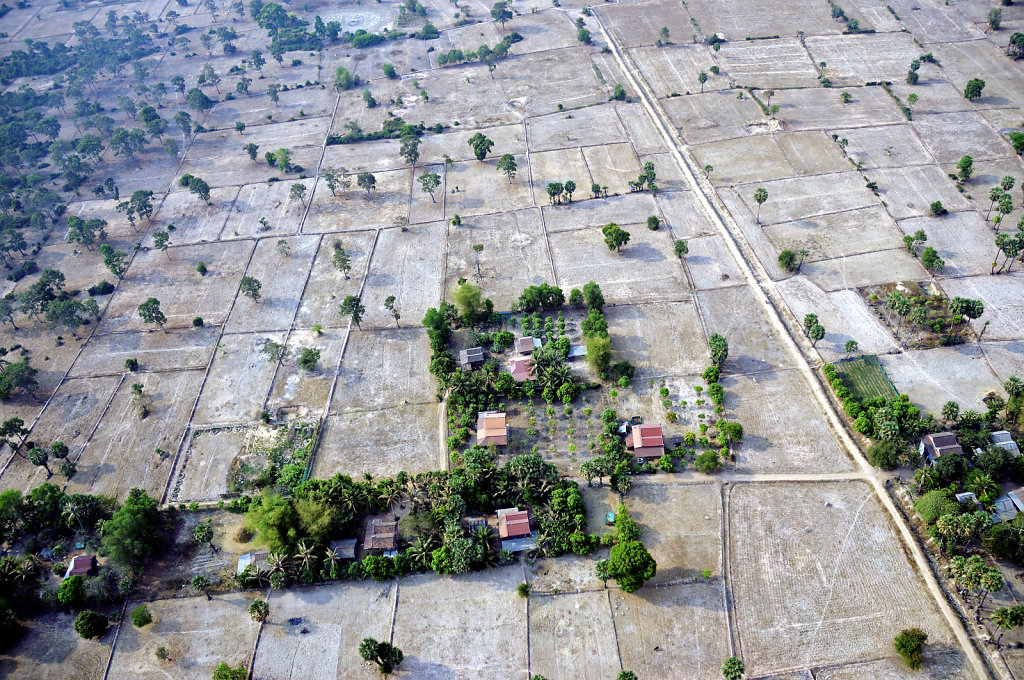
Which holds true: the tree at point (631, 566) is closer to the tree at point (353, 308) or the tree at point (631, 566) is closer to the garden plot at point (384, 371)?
the garden plot at point (384, 371)

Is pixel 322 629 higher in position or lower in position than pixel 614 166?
lower

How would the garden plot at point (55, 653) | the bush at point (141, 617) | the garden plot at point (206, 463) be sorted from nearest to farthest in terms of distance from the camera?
the garden plot at point (55, 653) < the bush at point (141, 617) < the garden plot at point (206, 463)

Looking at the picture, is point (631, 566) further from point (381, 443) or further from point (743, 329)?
point (743, 329)

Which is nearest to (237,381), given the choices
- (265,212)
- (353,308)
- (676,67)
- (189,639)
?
(353,308)

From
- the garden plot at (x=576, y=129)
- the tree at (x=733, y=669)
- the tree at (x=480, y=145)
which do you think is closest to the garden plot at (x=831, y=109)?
the garden plot at (x=576, y=129)

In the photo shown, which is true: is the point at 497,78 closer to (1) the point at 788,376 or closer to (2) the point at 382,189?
(2) the point at 382,189

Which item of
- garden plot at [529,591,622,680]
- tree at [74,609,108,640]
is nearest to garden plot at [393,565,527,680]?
garden plot at [529,591,622,680]
